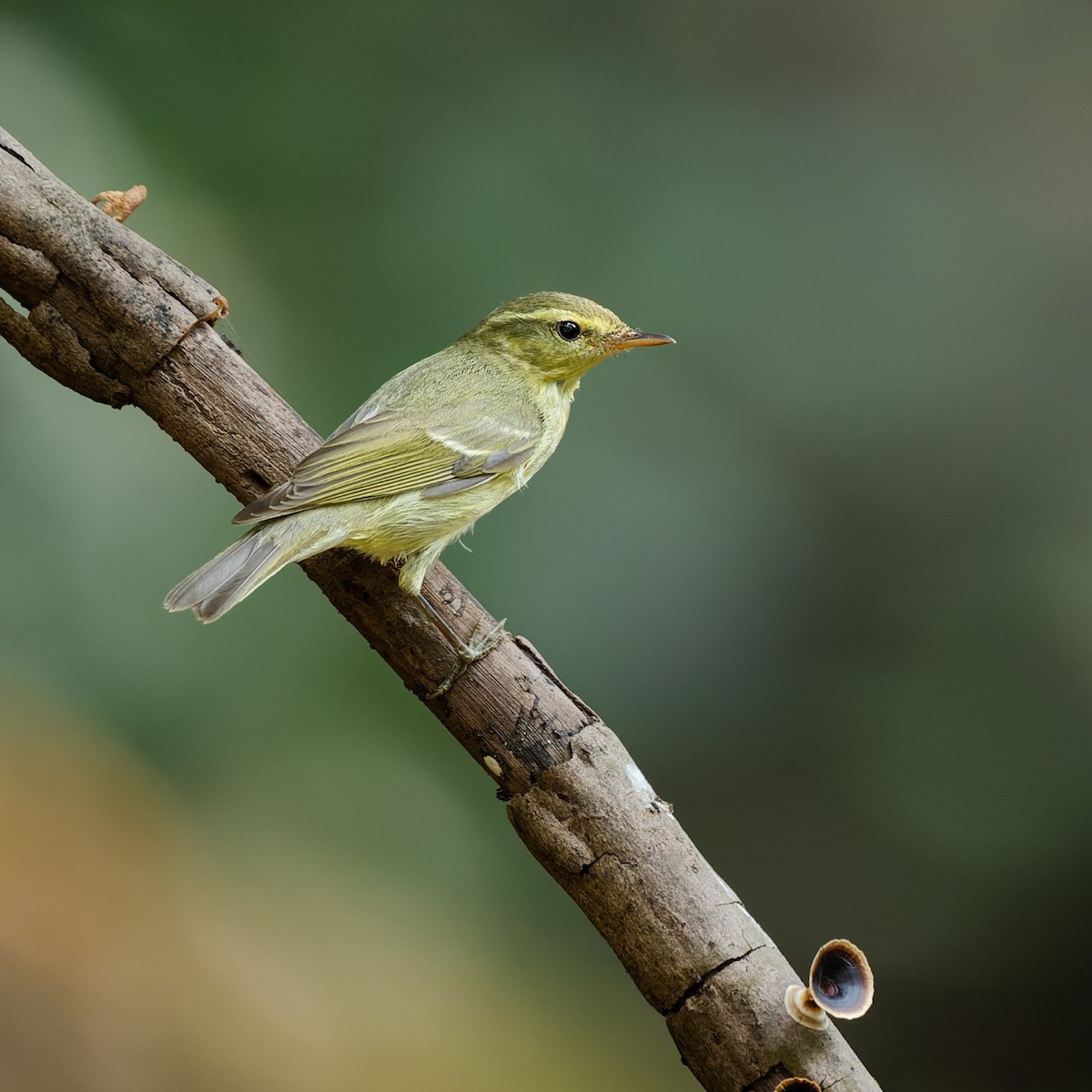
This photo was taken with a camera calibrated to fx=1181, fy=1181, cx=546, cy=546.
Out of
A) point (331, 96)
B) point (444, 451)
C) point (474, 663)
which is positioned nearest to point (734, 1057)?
point (474, 663)

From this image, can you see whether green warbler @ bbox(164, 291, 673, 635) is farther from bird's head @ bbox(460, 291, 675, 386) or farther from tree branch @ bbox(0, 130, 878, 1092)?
tree branch @ bbox(0, 130, 878, 1092)

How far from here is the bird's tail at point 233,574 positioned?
8.20ft

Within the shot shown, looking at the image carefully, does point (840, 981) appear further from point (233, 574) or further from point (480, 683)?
point (233, 574)

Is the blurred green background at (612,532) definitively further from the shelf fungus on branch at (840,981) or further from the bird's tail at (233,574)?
the shelf fungus on branch at (840,981)

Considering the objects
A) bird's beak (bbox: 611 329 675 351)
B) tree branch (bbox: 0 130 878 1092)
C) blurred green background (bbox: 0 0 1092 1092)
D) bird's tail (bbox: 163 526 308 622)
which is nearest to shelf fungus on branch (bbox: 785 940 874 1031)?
tree branch (bbox: 0 130 878 1092)

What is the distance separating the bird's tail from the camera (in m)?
2.50

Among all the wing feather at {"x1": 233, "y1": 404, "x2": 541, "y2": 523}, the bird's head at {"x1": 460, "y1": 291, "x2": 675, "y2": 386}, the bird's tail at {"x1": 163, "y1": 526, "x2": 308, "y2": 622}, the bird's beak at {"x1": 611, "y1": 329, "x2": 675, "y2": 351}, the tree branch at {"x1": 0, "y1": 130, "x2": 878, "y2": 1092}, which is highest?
the bird's beak at {"x1": 611, "y1": 329, "x2": 675, "y2": 351}

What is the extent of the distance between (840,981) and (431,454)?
1581 mm

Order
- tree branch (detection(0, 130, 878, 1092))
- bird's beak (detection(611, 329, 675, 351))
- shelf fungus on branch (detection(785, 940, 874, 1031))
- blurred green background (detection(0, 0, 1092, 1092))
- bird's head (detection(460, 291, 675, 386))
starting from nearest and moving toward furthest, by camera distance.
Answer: shelf fungus on branch (detection(785, 940, 874, 1031))
tree branch (detection(0, 130, 878, 1092))
bird's beak (detection(611, 329, 675, 351))
bird's head (detection(460, 291, 675, 386))
blurred green background (detection(0, 0, 1092, 1092))

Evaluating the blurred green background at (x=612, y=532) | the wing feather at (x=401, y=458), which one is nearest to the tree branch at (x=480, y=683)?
the wing feather at (x=401, y=458)

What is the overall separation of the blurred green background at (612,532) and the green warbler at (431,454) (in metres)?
0.87

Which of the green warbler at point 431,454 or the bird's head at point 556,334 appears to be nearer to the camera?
the green warbler at point 431,454

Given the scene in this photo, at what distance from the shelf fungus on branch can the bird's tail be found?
1.38 m

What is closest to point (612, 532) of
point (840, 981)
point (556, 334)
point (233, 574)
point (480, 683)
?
point (556, 334)
